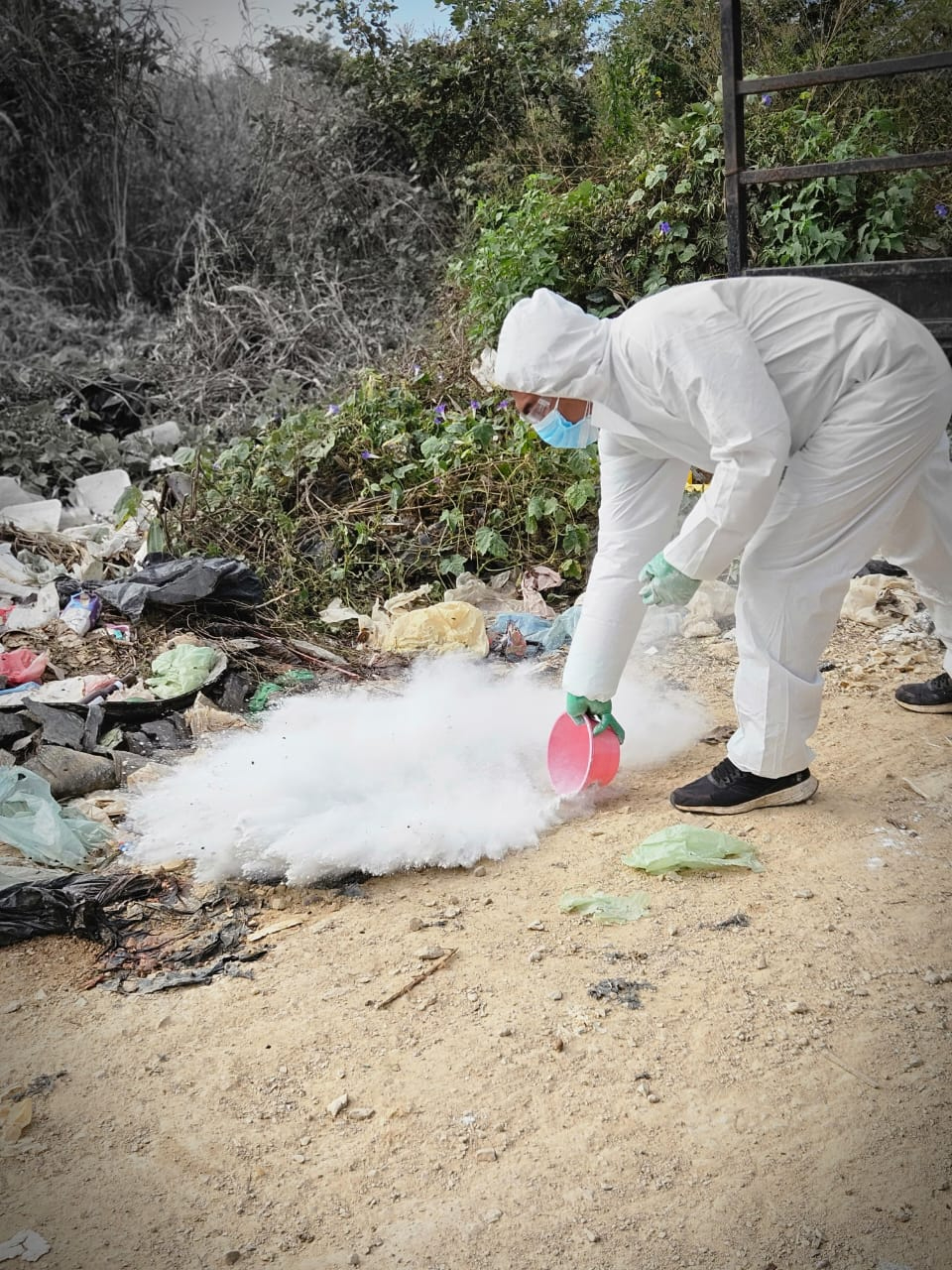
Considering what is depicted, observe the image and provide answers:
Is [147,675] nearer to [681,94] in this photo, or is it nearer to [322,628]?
[322,628]

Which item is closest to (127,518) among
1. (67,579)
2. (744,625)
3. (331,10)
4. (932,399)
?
(67,579)

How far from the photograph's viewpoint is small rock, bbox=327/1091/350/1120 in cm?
194

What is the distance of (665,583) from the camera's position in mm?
2625

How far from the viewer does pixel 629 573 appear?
2.92 meters

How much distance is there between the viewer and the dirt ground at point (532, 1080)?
168 cm

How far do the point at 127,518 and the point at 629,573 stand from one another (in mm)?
3323

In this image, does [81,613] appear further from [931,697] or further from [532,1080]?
[931,697]

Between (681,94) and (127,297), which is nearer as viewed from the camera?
(681,94)

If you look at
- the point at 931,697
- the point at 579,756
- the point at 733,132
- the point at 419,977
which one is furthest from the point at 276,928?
the point at 733,132

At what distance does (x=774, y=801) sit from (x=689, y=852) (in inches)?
14.6

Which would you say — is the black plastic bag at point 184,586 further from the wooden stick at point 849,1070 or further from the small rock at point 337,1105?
the wooden stick at point 849,1070

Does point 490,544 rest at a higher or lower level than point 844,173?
lower

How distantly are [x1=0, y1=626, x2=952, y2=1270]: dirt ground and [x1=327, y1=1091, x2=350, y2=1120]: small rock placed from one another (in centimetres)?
1

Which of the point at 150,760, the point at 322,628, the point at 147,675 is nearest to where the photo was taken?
the point at 150,760
